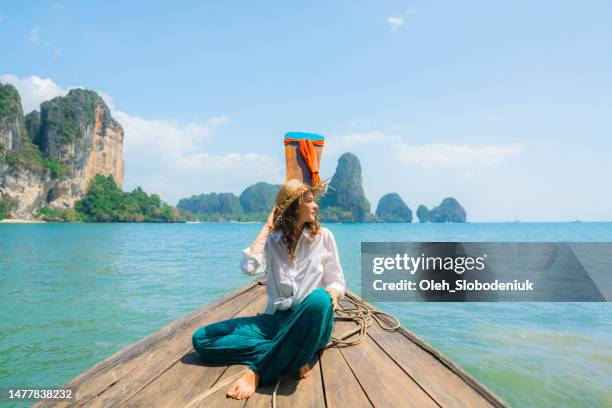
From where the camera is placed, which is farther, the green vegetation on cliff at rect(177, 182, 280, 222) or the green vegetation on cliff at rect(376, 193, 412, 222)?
the green vegetation on cliff at rect(177, 182, 280, 222)

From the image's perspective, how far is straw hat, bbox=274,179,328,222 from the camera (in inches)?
84.3

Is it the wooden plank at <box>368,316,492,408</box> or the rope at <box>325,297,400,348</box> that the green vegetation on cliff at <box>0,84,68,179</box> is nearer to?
the rope at <box>325,297,400,348</box>

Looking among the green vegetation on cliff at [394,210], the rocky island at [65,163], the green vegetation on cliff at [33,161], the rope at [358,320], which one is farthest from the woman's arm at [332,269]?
the green vegetation on cliff at [394,210]

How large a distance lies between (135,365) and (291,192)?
4.38ft

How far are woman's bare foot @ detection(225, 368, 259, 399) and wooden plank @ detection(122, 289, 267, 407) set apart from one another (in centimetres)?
16

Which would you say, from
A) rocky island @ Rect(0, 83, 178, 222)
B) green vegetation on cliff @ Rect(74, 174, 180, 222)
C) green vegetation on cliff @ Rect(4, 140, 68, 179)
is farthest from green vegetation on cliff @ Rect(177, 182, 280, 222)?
green vegetation on cliff @ Rect(4, 140, 68, 179)

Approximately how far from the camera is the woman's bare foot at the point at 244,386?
1.83 m

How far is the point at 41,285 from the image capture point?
29.5 ft

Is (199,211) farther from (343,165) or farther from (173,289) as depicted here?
(173,289)

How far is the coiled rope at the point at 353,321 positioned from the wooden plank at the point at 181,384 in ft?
0.23

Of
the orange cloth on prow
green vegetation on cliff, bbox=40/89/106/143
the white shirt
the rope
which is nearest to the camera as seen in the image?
the white shirt

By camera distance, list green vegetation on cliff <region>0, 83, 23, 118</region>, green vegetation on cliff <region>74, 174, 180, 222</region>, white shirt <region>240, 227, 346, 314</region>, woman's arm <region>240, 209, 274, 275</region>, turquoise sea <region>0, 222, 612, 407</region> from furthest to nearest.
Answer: green vegetation on cliff <region>74, 174, 180, 222</region> → green vegetation on cliff <region>0, 83, 23, 118</region> → turquoise sea <region>0, 222, 612, 407</region> → white shirt <region>240, 227, 346, 314</region> → woman's arm <region>240, 209, 274, 275</region>

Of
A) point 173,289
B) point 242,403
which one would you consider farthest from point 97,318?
point 242,403

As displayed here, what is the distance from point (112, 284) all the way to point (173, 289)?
1.70m
